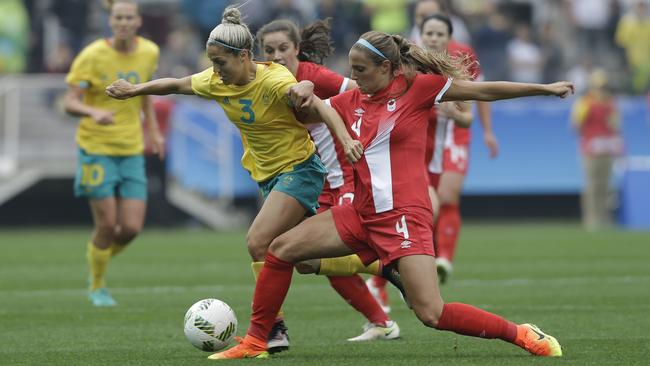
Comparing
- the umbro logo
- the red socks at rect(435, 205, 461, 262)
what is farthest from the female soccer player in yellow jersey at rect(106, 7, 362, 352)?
the red socks at rect(435, 205, 461, 262)

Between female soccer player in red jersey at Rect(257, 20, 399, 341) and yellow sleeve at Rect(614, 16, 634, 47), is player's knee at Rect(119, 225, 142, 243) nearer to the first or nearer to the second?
female soccer player in red jersey at Rect(257, 20, 399, 341)

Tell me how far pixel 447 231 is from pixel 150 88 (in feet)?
14.5

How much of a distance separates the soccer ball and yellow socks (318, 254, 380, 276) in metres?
0.75

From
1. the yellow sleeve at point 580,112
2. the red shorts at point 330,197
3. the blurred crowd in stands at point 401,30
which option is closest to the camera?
the red shorts at point 330,197

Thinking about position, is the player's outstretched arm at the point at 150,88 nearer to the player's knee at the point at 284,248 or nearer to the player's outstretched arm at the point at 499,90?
the player's knee at the point at 284,248

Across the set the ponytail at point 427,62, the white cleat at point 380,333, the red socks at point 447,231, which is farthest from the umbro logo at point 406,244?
the red socks at point 447,231

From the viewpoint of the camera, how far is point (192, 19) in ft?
73.6

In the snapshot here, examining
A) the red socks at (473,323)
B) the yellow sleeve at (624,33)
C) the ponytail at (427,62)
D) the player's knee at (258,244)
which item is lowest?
the red socks at (473,323)

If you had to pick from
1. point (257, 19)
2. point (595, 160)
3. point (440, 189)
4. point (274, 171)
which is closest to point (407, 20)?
point (257, 19)

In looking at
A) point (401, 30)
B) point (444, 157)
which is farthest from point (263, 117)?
point (401, 30)

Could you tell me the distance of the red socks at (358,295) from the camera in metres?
8.45

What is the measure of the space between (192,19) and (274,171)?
14.9 m

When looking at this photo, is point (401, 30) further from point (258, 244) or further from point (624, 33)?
point (258, 244)

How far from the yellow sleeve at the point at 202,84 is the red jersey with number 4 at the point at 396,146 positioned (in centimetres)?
103
